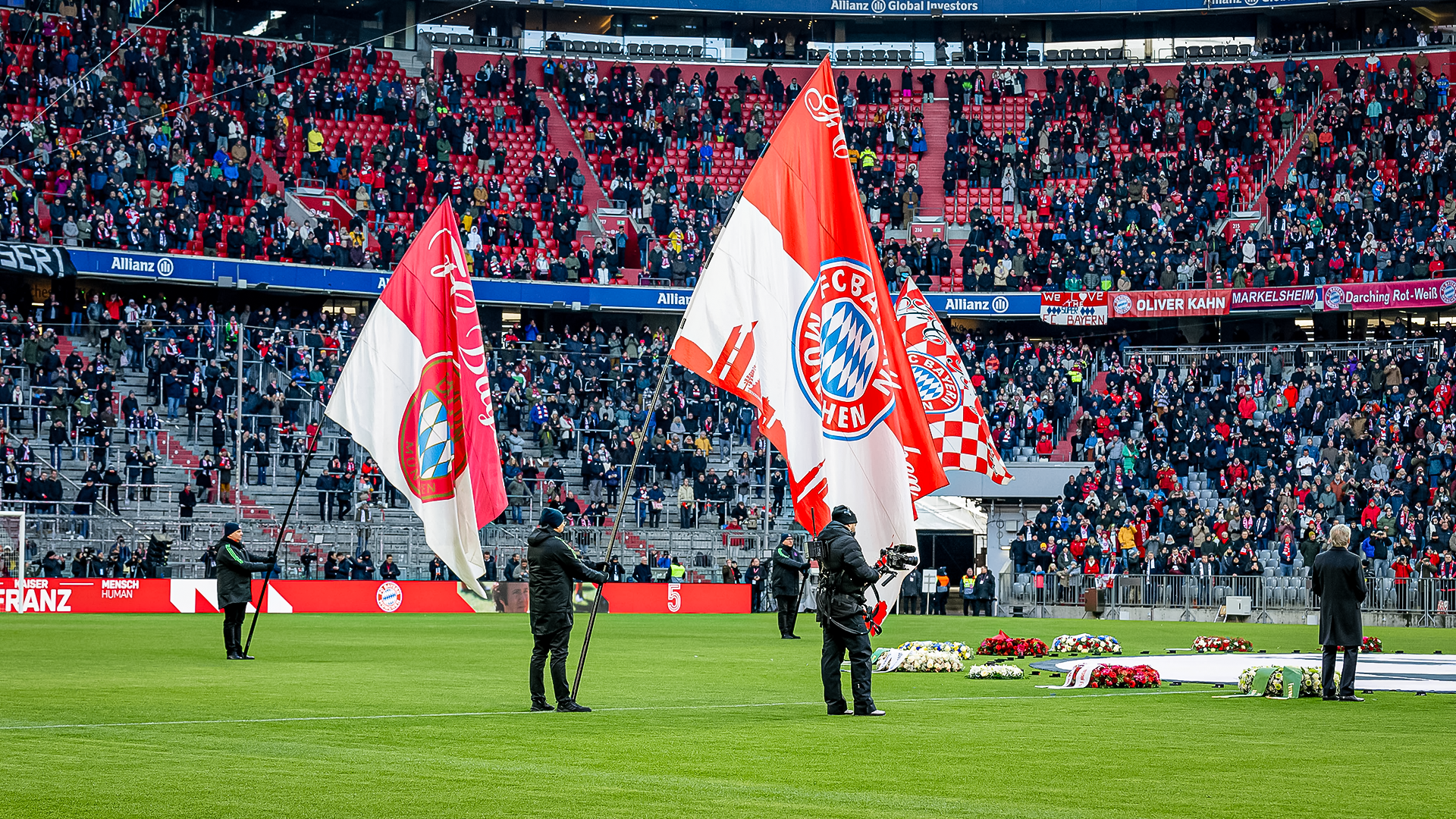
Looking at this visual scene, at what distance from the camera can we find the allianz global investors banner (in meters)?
58.3

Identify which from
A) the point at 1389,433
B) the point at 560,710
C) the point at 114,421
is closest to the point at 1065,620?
the point at 1389,433

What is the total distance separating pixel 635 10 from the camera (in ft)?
225

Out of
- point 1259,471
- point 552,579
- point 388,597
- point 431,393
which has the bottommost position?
point 388,597

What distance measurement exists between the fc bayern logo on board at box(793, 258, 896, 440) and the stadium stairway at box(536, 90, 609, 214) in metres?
45.6

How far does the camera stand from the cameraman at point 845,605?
15.9 m

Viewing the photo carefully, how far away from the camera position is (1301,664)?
22672mm

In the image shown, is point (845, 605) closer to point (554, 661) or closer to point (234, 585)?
point (554, 661)

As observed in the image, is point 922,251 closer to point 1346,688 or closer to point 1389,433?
point 1389,433

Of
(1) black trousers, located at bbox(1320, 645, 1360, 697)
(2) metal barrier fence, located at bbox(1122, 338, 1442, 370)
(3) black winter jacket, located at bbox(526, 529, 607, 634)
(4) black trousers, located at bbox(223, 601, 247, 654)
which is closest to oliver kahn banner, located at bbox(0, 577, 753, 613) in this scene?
(4) black trousers, located at bbox(223, 601, 247, 654)

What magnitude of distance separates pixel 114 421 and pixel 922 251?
2697 cm

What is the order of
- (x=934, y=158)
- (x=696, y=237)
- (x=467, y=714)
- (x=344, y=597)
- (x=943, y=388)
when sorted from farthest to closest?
1. (x=934, y=158)
2. (x=696, y=237)
3. (x=344, y=597)
4. (x=943, y=388)
5. (x=467, y=714)

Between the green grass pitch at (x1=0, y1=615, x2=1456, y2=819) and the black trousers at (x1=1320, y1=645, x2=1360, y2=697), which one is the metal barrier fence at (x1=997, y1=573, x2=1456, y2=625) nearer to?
the green grass pitch at (x1=0, y1=615, x2=1456, y2=819)

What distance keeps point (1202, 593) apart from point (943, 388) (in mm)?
17588

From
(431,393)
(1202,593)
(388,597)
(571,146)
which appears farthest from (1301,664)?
(571,146)
